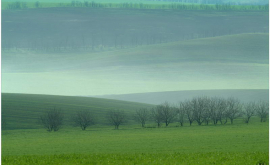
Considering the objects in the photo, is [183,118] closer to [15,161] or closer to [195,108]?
[195,108]

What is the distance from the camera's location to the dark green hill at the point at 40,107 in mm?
92131

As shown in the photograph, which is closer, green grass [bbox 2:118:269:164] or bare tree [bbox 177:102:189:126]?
green grass [bbox 2:118:269:164]

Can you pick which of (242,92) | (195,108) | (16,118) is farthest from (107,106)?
(242,92)

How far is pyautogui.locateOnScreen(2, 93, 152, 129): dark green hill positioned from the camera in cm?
9213

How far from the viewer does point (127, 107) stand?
121 m

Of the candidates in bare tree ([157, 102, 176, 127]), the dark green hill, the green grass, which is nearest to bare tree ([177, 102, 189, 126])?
bare tree ([157, 102, 176, 127])

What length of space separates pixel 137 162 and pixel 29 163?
5.23 m

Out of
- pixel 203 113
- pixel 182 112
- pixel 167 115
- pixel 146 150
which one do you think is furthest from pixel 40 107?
pixel 146 150

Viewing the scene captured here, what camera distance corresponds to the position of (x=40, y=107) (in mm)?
108812

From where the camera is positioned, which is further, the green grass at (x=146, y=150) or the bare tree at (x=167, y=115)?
the bare tree at (x=167, y=115)

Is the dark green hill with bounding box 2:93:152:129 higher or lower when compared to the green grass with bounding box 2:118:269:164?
higher

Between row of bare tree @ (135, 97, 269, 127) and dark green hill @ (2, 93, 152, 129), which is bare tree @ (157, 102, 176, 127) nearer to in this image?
row of bare tree @ (135, 97, 269, 127)

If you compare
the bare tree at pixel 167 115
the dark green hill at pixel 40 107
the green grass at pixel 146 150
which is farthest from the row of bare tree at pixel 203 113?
the green grass at pixel 146 150

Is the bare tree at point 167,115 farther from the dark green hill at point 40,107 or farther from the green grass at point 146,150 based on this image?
the green grass at point 146,150
